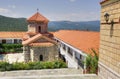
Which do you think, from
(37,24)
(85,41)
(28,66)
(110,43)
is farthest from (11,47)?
(110,43)

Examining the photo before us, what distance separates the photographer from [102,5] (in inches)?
428

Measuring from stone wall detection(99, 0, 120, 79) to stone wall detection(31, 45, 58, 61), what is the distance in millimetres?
20279

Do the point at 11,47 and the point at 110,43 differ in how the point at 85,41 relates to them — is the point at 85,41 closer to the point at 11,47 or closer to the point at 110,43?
the point at 110,43

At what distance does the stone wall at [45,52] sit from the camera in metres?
31.0

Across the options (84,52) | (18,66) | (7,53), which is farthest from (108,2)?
(7,53)

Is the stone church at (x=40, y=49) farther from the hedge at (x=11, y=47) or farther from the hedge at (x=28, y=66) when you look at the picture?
the hedge at (x=11, y=47)

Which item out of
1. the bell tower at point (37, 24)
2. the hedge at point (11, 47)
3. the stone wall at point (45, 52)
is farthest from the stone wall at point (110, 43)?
the hedge at point (11, 47)

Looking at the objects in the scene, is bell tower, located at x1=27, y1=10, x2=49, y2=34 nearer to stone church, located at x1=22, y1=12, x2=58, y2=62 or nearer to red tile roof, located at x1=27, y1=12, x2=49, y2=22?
red tile roof, located at x1=27, y1=12, x2=49, y2=22

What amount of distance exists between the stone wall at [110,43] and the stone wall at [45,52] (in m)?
20.3

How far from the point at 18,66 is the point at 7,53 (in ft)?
63.7

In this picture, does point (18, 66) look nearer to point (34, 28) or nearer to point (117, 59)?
point (34, 28)

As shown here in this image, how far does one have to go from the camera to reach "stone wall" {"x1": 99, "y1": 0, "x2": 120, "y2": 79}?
8984 millimetres

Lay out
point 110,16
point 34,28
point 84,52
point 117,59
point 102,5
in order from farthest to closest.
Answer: point 34,28 < point 84,52 < point 102,5 < point 110,16 < point 117,59

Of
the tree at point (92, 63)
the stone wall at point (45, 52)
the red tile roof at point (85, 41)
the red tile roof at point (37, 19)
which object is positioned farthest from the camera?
the red tile roof at point (37, 19)
